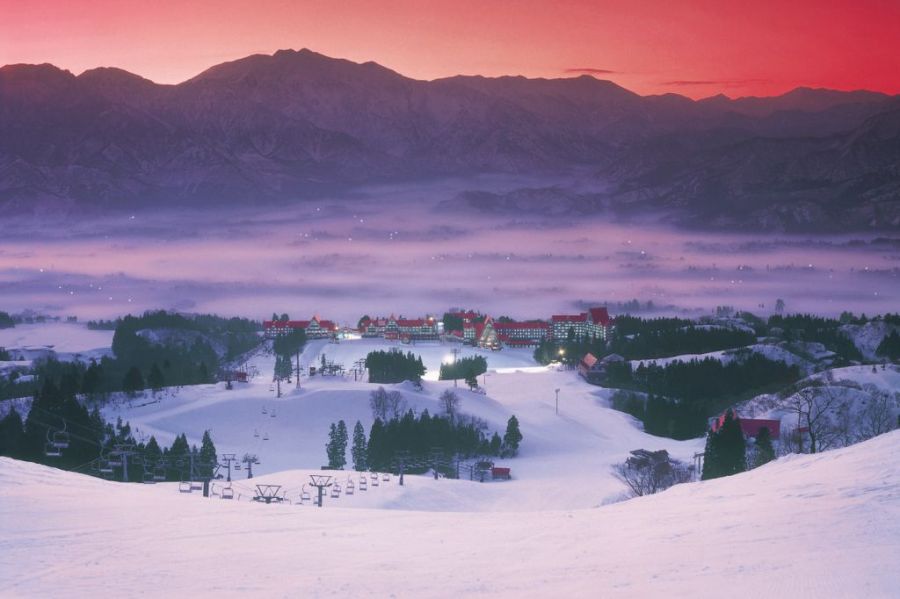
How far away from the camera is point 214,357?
14150cm

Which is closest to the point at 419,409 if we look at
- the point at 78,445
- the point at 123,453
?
the point at 78,445

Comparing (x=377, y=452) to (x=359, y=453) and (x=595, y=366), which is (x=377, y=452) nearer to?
(x=359, y=453)

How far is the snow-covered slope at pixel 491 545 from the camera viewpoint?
16.8 metres

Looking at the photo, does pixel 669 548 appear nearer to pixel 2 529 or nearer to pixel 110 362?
pixel 2 529

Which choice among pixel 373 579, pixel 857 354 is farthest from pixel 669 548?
pixel 857 354

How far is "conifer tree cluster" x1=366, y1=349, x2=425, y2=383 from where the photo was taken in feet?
325

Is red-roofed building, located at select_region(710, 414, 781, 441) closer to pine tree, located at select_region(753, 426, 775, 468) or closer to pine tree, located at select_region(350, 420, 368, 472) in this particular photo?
pine tree, located at select_region(753, 426, 775, 468)

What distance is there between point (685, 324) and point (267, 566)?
420ft

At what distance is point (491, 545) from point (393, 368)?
78636mm

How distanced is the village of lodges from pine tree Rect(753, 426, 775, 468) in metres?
92.1

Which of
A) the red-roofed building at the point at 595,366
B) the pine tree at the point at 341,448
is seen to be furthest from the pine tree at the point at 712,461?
the red-roofed building at the point at 595,366

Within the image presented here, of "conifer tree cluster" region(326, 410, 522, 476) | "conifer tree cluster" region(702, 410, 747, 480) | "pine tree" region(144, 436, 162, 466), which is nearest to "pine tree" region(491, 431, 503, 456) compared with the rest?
"conifer tree cluster" region(326, 410, 522, 476)

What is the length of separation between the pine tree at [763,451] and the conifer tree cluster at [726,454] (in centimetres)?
95

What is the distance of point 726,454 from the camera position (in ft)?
163
